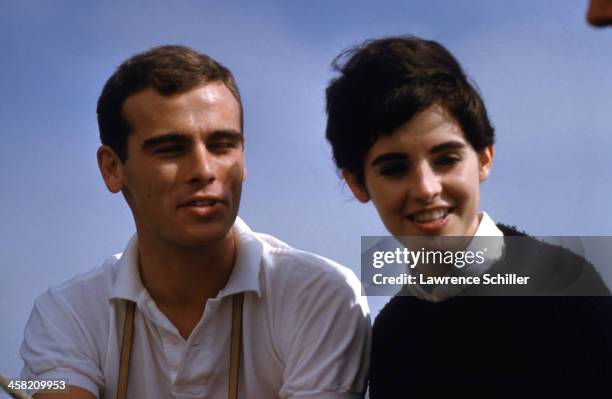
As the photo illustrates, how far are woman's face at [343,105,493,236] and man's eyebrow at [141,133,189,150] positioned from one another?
96cm

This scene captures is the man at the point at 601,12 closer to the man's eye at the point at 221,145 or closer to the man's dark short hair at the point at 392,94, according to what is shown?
the man's dark short hair at the point at 392,94

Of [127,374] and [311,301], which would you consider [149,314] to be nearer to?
[127,374]

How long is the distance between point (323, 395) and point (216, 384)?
54cm

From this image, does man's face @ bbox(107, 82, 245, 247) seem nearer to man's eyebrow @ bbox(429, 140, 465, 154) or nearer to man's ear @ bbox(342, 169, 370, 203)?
man's ear @ bbox(342, 169, 370, 203)

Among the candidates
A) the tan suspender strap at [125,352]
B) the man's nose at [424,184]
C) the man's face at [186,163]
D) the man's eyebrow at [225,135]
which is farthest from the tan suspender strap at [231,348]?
the man's nose at [424,184]

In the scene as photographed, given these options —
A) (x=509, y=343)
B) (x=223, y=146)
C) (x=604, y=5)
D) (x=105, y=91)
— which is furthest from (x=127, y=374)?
(x=604, y=5)

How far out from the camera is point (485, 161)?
336 centimetres

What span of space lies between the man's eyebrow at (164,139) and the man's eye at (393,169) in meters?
1.02

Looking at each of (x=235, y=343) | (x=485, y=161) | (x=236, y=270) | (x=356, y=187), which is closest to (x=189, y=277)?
(x=236, y=270)

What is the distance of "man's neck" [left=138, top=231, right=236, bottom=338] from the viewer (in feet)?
12.6

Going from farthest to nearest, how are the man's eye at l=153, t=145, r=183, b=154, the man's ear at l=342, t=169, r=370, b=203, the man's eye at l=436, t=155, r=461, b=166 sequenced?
the man's eye at l=153, t=145, r=183, b=154 < the man's ear at l=342, t=169, r=370, b=203 < the man's eye at l=436, t=155, r=461, b=166

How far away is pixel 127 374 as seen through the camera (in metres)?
3.76

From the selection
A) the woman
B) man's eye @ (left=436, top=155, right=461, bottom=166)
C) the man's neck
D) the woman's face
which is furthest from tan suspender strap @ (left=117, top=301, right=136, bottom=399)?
man's eye @ (left=436, top=155, right=461, bottom=166)

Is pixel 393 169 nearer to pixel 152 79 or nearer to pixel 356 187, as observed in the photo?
pixel 356 187
